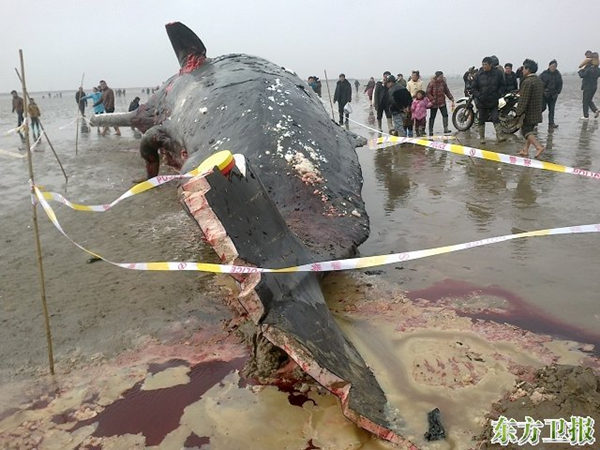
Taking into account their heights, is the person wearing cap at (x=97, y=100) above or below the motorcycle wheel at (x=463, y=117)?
above

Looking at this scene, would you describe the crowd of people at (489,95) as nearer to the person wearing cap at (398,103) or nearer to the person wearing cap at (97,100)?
the person wearing cap at (398,103)

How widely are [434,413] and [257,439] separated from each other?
1.06 meters

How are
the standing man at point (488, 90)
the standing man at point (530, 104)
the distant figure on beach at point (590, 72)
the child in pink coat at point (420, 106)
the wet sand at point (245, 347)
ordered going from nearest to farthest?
the wet sand at point (245, 347) → the standing man at point (530, 104) → the standing man at point (488, 90) → the child in pink coat at point (420, 106) → the distant figure on beach at point (590, 72)

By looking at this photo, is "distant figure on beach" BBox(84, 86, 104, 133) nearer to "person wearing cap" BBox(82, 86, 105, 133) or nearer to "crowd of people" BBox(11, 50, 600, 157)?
"person wearing cap" BBox(82, 86, 105, 133)

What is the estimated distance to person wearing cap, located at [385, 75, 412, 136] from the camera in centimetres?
1292

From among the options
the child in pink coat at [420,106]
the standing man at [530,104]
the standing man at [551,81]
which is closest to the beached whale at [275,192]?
the standing man at [530,104]

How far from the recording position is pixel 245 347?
12.6 ft

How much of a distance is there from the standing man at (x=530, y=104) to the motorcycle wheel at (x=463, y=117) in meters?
3.86

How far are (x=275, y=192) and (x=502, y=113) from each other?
10.8 meters

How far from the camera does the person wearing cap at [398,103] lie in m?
12.9

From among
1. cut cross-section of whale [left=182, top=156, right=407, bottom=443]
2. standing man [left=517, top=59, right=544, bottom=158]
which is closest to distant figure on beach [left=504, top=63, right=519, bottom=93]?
standing man [left=517, top=59, right=544, bottom=158]

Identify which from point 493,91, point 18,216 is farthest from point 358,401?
point 493,91

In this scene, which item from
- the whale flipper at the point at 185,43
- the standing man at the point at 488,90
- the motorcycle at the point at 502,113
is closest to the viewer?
the whale flipper at the point at 185,43

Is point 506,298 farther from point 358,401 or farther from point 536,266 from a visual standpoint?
point 358,401
